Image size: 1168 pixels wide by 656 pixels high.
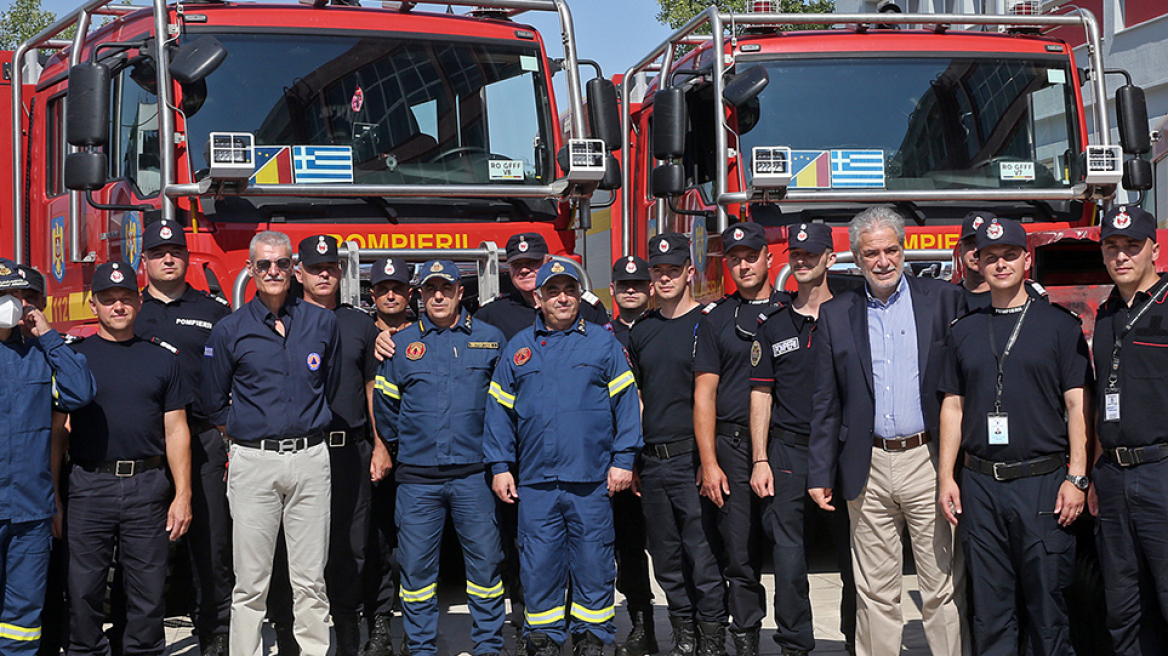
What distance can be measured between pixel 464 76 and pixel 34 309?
9.45 feet

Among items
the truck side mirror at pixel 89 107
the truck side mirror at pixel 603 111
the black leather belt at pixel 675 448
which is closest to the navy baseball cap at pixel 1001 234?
the black leather belt at pixel 675 448

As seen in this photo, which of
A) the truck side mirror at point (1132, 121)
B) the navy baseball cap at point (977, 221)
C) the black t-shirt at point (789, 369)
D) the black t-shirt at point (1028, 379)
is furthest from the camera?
the truck side mirror at point (1132, 121)

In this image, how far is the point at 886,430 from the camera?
5.09m

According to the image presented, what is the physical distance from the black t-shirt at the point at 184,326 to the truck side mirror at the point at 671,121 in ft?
9.19

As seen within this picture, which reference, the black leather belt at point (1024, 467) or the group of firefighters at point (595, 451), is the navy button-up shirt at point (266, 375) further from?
the black leather belt at point (1024, 467)

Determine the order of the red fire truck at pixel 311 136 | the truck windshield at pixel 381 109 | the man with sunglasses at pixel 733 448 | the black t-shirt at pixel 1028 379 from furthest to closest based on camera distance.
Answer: the truck windshield at pixel 381 109
the red fire truck at pixel 311 136
the man with sunglasses at pixel 733 448
the black t-shirt at pixel 1028 379

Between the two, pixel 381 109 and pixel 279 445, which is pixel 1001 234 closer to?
pixel 279 445

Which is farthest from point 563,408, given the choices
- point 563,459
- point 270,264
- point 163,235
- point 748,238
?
point 163,235

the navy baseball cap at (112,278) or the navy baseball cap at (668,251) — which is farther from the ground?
the navy baseball cap at (668,251)

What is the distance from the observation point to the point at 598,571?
5.53 metres

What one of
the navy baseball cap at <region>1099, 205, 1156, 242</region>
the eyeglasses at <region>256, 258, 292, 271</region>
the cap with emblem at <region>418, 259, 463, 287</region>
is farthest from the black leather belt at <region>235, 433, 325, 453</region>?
the navy baseball cap at <region>1099, 205, 1156, 242</region>

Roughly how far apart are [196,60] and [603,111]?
2.31m

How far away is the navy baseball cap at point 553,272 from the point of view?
5.62m

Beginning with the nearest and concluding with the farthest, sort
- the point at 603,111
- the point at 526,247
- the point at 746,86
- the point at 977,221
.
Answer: the point at 977,221 → the point at 526,247 → the point at 746,86 → the point at 603,111
